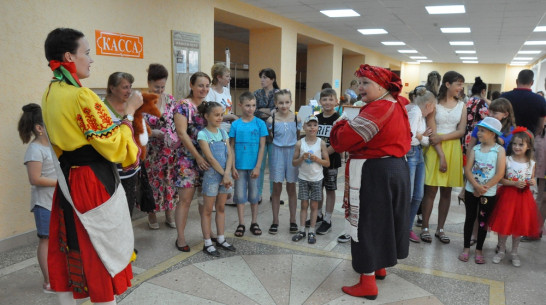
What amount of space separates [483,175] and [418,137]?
0.67 metres

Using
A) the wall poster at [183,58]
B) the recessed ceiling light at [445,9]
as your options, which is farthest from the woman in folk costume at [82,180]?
the recessed ceiling light at [445,9]

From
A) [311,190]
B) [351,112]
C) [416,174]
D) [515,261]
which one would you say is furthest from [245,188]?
[515,261]

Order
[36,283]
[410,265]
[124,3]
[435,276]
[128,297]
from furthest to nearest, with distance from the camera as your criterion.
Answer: [124,3], [410,265], [435,276], [36,283], [128,297]

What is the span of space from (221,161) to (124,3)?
2.74 m

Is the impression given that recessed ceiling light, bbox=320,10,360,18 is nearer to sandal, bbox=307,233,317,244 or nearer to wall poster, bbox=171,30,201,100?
wall poster, bbox=171,30,201,100

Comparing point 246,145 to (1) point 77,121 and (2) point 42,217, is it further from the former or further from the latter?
(1) point 77,121

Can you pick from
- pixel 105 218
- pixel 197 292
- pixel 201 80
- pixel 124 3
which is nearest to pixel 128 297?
pixel 197 292

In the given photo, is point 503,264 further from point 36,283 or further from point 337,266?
point 36,283

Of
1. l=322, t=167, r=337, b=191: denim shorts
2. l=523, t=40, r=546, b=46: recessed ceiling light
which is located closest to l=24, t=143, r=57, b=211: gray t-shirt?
l=322, t=167, r=337, b=191: denim shorts

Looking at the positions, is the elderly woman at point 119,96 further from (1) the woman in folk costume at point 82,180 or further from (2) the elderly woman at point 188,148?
(1) the woman in folk costume at point 82,180

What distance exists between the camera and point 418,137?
369cm

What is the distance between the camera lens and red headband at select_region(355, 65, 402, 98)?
8.76 feet

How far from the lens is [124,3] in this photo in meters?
4.75

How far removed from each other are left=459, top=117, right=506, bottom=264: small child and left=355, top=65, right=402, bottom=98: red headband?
1.22m
